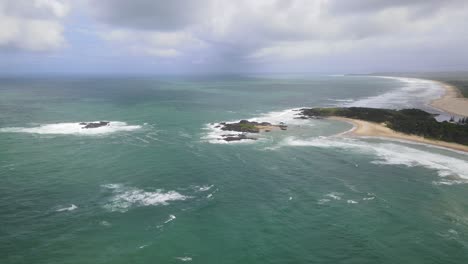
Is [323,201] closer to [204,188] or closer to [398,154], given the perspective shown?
[204,188]

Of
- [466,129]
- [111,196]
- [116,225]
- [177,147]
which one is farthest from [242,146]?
[466,129]

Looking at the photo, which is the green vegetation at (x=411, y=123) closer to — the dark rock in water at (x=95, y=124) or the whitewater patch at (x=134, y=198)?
the dark rock in water at (x=95, y=124)

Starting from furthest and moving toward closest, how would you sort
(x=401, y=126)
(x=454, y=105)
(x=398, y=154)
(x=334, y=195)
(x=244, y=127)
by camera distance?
(x=454, y=105) → (x=244, y=127) → (x=401, y=126) → (x=398, y=154) → (x=334, y=195)

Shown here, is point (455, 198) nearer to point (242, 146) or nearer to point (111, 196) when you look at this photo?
point (242, 146)

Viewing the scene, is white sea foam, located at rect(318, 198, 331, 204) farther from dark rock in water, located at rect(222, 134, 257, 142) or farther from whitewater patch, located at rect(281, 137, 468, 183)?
dark rock in water, located at rect(222, 134, 257, 142)

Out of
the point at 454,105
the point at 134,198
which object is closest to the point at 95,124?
the point at 134,198

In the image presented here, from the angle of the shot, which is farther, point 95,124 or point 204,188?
point 95,124
